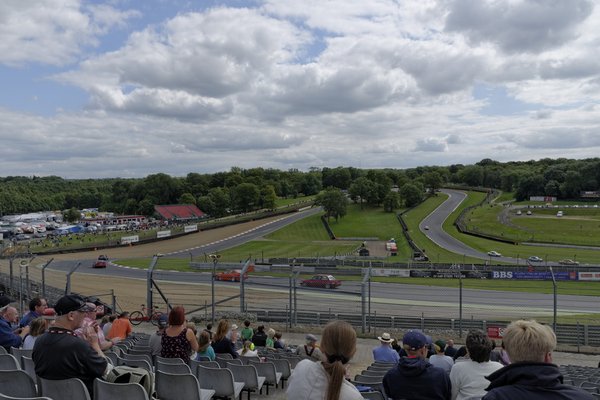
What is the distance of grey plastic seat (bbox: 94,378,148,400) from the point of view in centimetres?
430

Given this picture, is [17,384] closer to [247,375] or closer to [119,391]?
[119,391]

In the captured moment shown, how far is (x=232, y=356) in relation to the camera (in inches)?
358

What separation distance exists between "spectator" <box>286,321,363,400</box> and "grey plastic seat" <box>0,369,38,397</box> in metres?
2.60

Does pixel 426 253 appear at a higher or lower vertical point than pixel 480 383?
lower

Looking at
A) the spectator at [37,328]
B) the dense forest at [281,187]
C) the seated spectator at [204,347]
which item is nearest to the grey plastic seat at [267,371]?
the seated spectator at [204,347]

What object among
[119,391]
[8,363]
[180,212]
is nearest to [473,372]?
[119,391]

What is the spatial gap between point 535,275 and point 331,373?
121 feet

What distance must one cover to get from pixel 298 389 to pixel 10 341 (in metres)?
5.98

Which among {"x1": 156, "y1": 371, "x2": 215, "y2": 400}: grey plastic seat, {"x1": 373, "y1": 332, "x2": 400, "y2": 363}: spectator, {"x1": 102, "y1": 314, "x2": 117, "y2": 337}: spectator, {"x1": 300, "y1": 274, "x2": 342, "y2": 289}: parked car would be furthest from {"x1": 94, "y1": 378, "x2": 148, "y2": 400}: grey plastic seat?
{"x1": 300, "y1": 274, "x2": 342, "y2": 289}: parked car

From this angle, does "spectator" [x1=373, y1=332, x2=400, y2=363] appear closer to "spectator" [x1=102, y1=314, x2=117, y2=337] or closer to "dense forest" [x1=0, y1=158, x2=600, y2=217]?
"spectator" [x1=102, y1=314, x2=117, y2=337]

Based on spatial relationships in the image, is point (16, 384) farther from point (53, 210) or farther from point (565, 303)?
point (53, 210)

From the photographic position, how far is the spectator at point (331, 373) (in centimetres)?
305

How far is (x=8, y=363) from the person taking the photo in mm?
5598

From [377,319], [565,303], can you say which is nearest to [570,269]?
[565,303]
